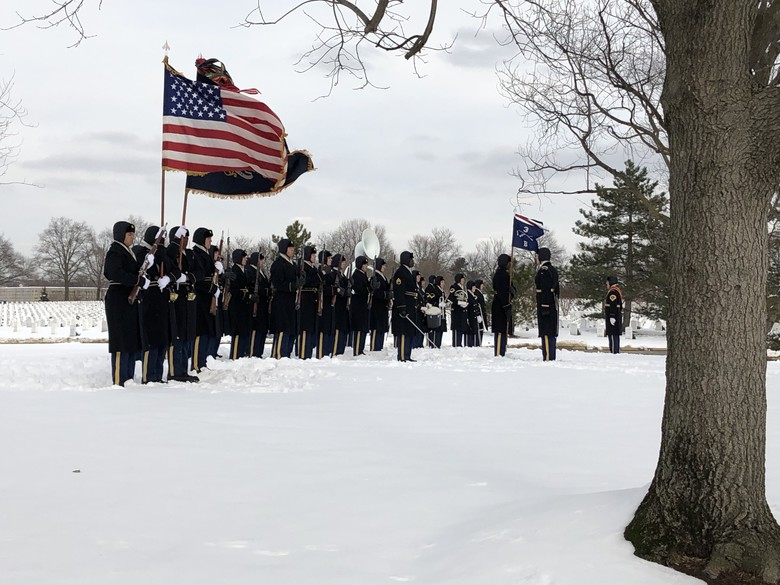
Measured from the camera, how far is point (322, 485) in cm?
474

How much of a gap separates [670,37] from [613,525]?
2407 millimetres

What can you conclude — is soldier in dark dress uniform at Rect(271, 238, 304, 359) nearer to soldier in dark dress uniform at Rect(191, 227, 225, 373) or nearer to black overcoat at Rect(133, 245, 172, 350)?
soldier in dark dress uniform at Rect(191, 227, 225, 373)

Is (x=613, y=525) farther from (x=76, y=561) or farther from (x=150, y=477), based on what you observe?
(x=150, y=477)

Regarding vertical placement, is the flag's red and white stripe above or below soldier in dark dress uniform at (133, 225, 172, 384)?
above

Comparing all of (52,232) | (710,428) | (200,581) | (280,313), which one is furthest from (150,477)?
(52,232)

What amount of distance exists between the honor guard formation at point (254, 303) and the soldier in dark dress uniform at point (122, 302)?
0.04ft

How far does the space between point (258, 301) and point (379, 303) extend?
10.2 feet

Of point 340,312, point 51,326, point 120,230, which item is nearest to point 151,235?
point 120,230

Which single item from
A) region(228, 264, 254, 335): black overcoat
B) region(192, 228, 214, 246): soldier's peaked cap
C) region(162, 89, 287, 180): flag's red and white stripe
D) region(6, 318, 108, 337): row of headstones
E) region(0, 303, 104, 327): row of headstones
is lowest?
region(6, 318, 108, 337): row of headstones

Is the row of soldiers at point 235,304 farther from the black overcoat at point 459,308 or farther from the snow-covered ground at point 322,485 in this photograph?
the snow-covered ground at point 322,485

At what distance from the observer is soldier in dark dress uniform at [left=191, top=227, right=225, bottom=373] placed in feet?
37.8

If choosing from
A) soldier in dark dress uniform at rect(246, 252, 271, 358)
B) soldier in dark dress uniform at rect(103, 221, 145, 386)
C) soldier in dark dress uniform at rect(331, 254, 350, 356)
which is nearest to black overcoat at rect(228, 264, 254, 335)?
soldier in dark dress uniform at rect(246, 252, 271, 358)

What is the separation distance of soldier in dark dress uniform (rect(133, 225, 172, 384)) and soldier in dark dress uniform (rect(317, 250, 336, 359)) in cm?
454

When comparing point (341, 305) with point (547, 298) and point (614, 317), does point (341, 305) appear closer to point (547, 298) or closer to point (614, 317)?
point (547, 298)
